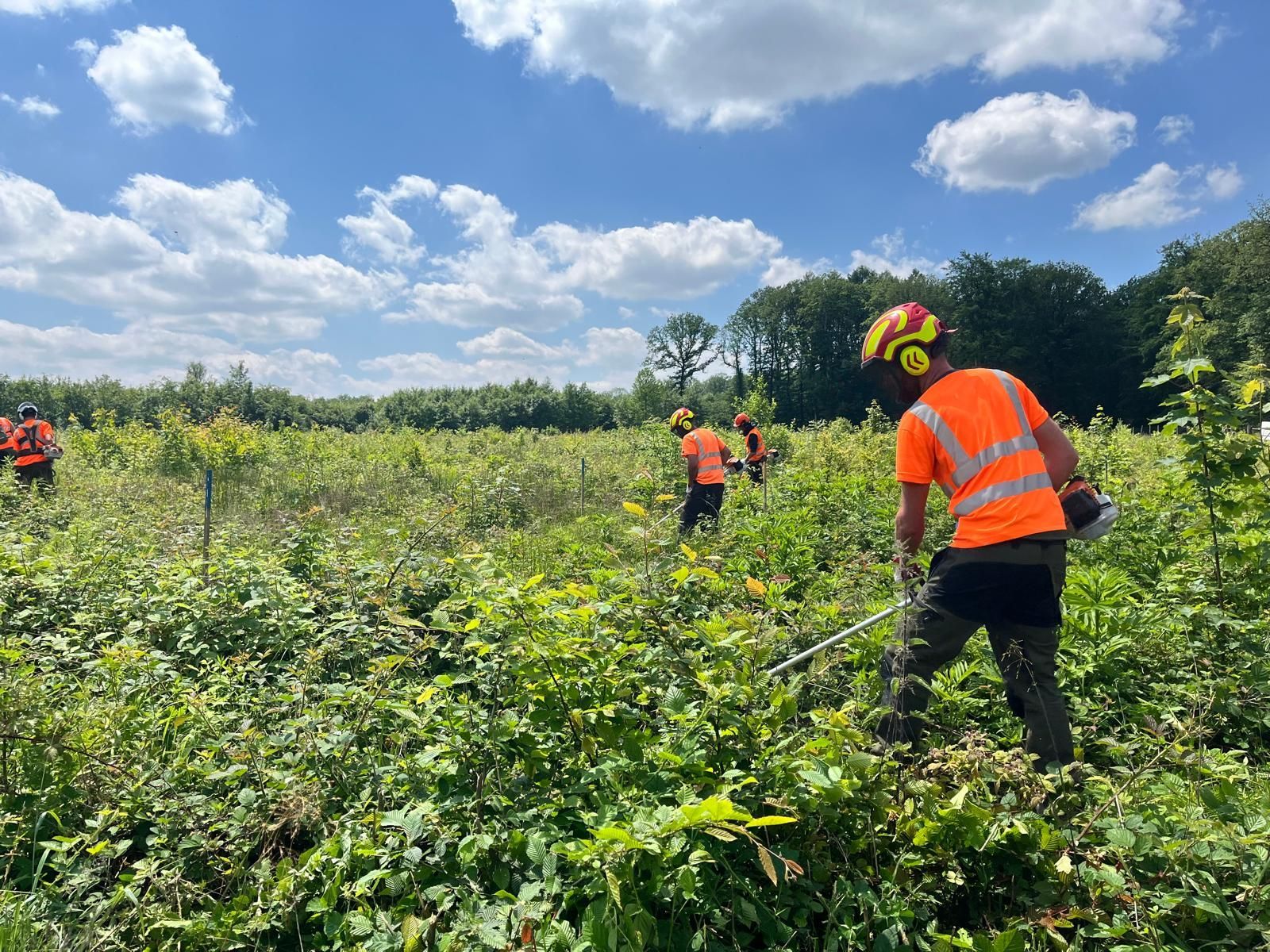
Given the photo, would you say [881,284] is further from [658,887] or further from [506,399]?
[658,887]

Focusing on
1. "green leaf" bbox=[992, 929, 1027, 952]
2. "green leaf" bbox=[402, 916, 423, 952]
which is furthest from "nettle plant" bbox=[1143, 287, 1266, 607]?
"green leaf" bbox=[402, 916, 423, 952]

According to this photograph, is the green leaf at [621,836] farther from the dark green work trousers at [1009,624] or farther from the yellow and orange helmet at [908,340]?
the yellow and orange helmet at [908,340]

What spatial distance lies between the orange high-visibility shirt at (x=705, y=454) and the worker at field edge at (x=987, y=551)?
4500mm

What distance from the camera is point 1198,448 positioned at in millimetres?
3559

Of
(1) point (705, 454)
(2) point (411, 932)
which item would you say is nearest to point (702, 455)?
(1) point (705, 454)

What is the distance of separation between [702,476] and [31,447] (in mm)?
10001

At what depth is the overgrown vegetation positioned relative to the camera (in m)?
1.75

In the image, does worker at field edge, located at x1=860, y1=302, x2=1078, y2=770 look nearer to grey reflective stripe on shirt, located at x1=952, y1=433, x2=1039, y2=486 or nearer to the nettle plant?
grey reflective stripe on shirt, located at x1=952, y1=433, x2=1039, y2=486

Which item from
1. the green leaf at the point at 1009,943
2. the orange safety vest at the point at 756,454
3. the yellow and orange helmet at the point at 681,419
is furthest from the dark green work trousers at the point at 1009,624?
the orange safety vest at the point at 756,454

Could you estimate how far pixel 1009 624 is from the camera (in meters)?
2.77

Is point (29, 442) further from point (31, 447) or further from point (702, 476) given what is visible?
point (702, 476)

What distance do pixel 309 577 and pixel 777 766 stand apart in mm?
4311

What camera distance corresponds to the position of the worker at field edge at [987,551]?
106 inches

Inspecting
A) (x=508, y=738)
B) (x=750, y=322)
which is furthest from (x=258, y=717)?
(x=750, y=322)
